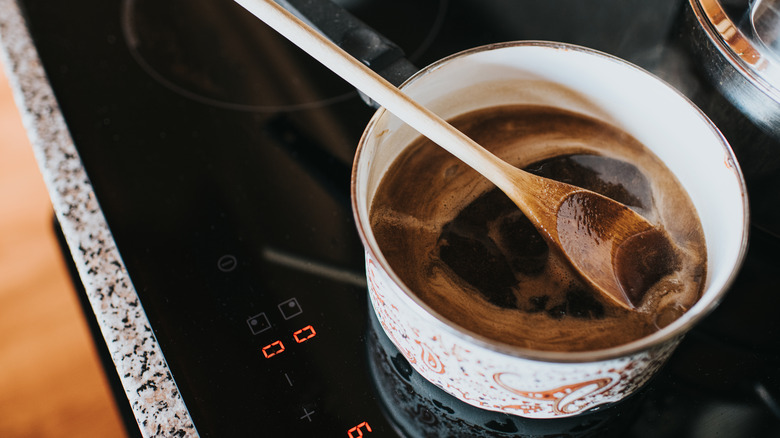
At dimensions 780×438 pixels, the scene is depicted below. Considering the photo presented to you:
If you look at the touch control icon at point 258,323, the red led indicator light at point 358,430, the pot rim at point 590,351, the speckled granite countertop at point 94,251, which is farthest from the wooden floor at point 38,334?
the pot rim at point 590,351

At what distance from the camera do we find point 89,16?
0.85 m

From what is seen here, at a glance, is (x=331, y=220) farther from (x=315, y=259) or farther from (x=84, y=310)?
(x=84, y=310)

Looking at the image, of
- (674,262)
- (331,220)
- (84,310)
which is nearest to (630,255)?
(674,262)

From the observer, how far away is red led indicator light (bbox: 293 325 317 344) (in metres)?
0.61

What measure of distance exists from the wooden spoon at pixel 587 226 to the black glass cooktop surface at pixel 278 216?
0.09 metres

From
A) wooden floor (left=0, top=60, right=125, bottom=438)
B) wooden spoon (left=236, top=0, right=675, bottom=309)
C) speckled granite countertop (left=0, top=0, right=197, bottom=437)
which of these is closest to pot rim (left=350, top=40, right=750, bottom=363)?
wooden spoon (left=236, top=0, right=675, bottom=309)

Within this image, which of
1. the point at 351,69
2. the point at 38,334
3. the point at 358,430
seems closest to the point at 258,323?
the point at 358,430

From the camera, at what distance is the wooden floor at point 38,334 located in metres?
0.97

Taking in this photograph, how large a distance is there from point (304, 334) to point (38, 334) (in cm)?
57

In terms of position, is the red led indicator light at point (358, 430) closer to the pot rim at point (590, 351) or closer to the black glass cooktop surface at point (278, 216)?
the black glass cooktop surface at point (278, 216)

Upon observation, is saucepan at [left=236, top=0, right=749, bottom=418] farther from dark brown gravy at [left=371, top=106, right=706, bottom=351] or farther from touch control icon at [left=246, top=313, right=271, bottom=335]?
touch control icon at [left=246, top=313, right=271, bottom=335]

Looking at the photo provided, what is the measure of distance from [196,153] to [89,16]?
0.93ft

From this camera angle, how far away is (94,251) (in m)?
0.66

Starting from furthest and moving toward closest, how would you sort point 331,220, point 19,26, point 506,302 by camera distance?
point 19,26 < point 331,220 < point 506,302
